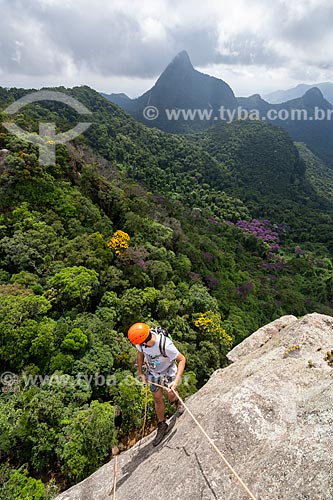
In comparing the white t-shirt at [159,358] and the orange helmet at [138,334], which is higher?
the orange helmet at [138,334]

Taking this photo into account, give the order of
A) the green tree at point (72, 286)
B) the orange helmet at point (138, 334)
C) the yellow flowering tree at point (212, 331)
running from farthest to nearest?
1. the yellow flowering tree at point (212, 331)
2. the green tree at point (72, 286)
3. the orange helmet at point (138, 334)

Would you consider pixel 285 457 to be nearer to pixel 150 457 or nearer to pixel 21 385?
pixel 150 457

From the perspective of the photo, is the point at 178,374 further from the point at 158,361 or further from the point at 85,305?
the point at 85,305

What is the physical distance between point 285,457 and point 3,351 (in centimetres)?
1404

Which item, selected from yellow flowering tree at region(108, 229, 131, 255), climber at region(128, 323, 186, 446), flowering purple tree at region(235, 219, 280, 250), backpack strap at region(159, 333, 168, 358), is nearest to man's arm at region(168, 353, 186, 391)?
climber at region(128, 323, 186, 446)

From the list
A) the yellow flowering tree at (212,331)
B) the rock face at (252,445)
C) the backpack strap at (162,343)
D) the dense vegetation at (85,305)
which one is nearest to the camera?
the rock face at (252,445)

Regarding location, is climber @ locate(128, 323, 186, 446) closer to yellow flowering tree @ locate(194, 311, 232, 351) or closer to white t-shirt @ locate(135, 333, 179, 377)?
white t-shirt @ locate(135, 333, 179, 377)

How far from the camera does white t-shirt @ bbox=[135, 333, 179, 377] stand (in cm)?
566

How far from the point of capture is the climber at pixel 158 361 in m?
5.43

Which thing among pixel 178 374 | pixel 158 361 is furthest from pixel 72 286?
pixel 178 374

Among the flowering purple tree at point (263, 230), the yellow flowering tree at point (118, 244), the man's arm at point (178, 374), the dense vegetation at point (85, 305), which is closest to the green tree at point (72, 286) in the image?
the dense vegetation at point (85, 305)

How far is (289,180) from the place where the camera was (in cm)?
11762

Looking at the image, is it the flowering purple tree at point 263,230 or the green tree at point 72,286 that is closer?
the green tree at point 72,286

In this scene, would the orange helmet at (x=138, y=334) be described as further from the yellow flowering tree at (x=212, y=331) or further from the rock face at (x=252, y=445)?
the yellow flowering tree at (x=212, y=331)
